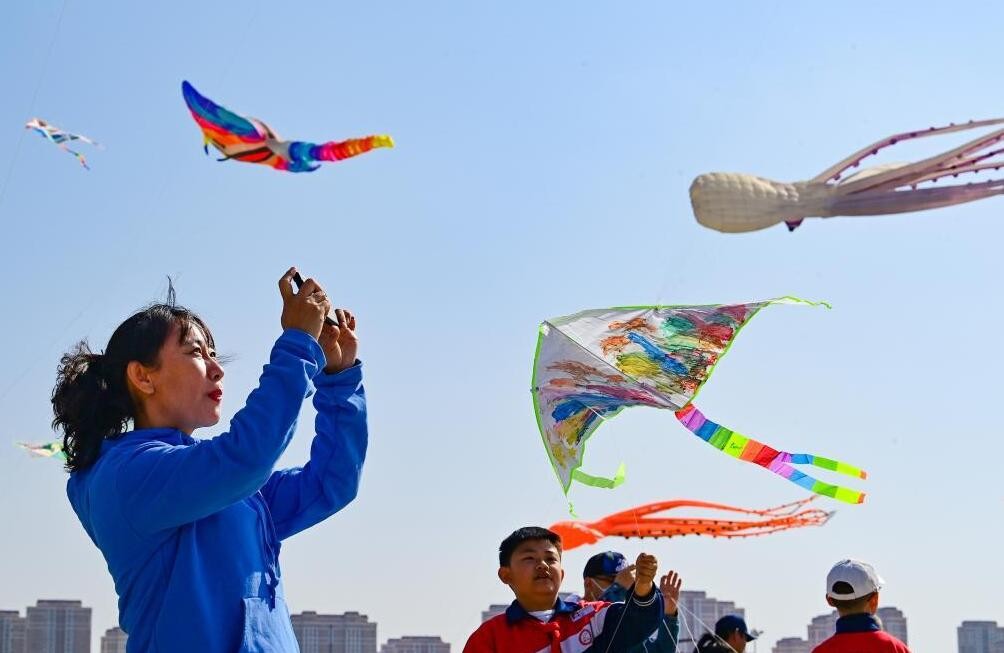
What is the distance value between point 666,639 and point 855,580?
1.06 meters

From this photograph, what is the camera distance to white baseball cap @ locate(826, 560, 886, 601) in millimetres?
5949

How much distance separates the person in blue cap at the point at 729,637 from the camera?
838 cm

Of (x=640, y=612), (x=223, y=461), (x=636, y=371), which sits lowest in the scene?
(x=640, y=612)

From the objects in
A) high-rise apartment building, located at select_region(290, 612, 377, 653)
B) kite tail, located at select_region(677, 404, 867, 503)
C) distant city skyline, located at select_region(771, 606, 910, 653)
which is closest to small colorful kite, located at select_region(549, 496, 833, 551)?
kite tail, located at select_region(677, 404, 867, 503)

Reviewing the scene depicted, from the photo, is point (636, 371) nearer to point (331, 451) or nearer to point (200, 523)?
point (331, 451)

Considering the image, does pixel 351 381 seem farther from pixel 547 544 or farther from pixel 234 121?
pixel 234 121

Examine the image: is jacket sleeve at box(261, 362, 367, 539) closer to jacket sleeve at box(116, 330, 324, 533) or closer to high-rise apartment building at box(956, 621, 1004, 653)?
jacket sleeve at box(116, 330, 324, 533)

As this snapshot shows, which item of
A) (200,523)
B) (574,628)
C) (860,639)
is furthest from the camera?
(860,639)

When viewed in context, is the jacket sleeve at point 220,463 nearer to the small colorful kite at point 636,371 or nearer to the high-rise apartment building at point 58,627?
the small colorful kite at point 636,371

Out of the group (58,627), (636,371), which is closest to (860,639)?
(636,371)

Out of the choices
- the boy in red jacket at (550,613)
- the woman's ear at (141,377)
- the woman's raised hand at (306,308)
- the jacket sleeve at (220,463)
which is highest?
the woman's raised hand at (306,308)

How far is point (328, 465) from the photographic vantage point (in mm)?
3764

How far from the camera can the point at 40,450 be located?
2109 centimetres

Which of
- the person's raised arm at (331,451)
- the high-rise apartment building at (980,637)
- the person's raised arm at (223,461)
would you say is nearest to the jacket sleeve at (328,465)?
the person's raised arm at (331,451)
